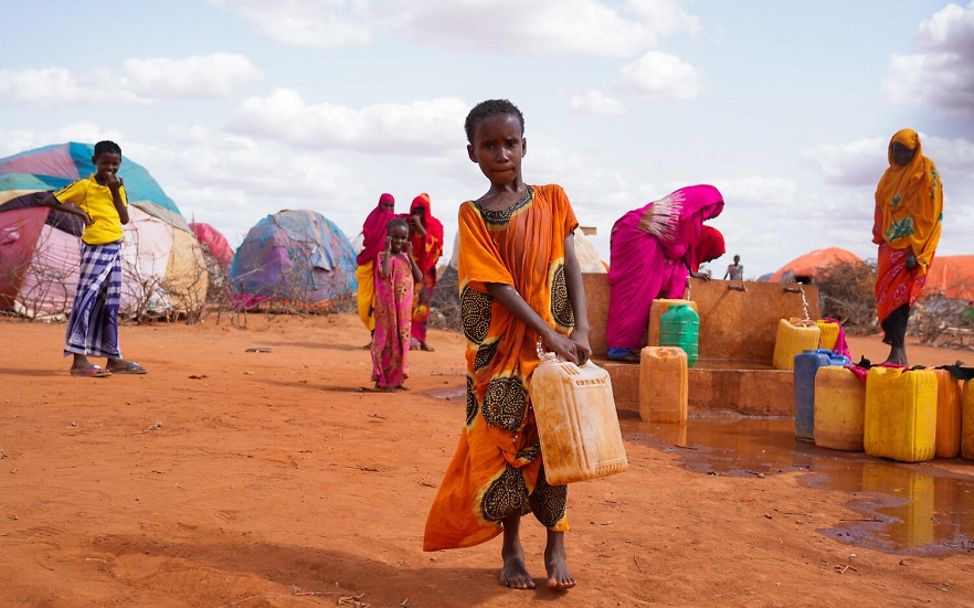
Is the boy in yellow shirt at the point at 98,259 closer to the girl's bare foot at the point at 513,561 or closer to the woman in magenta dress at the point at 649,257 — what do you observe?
the woman in magenta dress at the point at 649,257

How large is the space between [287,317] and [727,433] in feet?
41.6

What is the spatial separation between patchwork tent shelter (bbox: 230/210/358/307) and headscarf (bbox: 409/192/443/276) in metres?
6.54

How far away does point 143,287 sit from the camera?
15312 mm

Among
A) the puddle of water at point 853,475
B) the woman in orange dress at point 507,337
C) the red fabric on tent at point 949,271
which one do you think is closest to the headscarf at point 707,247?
the puddle of water at point 853,475

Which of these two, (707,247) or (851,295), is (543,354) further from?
(851,295)

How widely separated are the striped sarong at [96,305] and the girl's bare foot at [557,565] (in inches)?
255

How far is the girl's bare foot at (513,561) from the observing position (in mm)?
3293

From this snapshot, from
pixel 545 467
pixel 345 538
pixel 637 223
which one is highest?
pixel 637 223

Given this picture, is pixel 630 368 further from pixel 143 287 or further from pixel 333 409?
pixel 143 287

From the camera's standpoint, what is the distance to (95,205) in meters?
8.51

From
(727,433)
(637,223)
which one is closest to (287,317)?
(637,223)

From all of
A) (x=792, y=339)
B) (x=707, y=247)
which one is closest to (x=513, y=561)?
(x=792, y=339)

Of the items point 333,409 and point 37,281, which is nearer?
point 333,409

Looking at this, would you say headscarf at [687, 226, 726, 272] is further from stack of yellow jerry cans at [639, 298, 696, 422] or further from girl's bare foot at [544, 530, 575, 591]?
girl's bare foot at [544, 530, 575, 591]
